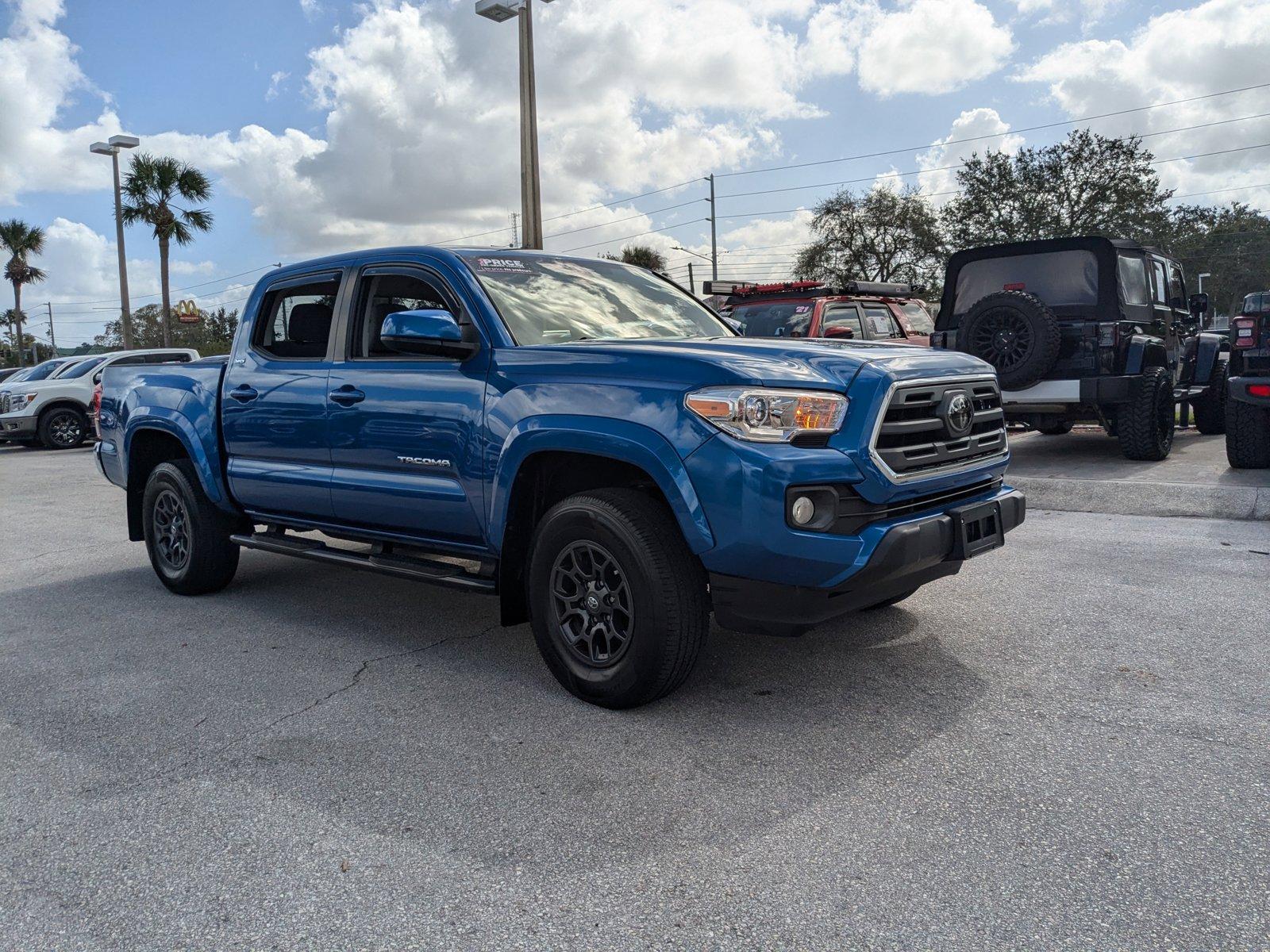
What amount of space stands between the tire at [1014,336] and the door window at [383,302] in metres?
6.12

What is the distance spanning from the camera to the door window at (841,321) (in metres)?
10.8

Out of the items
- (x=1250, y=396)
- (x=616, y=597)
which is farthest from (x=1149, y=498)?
(x=616, y=597)

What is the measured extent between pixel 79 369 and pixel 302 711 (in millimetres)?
18626

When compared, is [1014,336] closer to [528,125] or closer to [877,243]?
[528,125]

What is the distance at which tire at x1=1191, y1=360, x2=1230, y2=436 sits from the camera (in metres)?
11.8

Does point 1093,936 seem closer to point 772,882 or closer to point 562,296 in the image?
point 772,882

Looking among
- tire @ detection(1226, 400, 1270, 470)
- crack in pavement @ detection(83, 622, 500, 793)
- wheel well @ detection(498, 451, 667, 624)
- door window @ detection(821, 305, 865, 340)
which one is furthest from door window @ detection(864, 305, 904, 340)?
wheel well @ detection(498, 451, 667, 624)

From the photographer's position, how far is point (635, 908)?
2490 mm

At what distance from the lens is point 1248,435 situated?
840 cm

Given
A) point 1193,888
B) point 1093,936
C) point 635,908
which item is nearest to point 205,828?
point 635,908

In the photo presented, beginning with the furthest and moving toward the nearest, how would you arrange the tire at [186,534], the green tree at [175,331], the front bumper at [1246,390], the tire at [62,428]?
the green tree at [175,331] < the tire at [62,428] < the front bumper at [1246,390] < the tire at [186,534]

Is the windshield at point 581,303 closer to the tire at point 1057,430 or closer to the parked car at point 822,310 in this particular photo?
the parked car at point 822,310

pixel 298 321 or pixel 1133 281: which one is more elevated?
pixel 1133 281

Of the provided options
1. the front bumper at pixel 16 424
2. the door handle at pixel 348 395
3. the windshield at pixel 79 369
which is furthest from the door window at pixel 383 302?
the windshield at pixel 79 369
